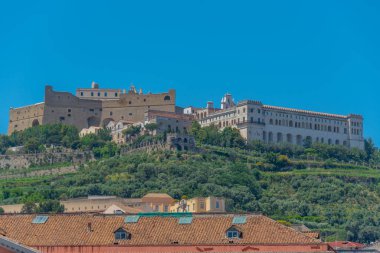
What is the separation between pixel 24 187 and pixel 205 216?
100 metres

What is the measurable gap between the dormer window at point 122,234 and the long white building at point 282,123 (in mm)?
122076

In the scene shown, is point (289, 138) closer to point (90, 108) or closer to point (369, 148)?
point (369, 148)

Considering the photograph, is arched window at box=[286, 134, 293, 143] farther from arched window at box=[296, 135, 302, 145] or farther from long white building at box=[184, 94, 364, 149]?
arched window at box=[296, 135, 302, 145]

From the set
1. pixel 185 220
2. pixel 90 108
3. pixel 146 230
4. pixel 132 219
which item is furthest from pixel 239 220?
pixel 90 108

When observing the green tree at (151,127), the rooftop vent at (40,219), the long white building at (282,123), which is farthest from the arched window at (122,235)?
the long white building at (282,123)

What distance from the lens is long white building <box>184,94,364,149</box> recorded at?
185 meters

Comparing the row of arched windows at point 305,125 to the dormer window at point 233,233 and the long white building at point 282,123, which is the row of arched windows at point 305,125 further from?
the dormer window at point 233,233

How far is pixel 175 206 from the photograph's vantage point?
122m

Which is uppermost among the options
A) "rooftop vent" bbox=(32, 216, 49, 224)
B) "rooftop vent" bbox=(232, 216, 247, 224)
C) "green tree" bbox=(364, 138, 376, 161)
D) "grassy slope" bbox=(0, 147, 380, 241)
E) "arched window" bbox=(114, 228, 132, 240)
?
"green tree" bbox=(364, 138, 376, 161)

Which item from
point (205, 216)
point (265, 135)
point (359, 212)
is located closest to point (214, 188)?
point (359, 212)

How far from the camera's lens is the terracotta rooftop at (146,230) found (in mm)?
59094

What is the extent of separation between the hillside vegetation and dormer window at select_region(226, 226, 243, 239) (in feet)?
234

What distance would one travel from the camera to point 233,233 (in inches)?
2343

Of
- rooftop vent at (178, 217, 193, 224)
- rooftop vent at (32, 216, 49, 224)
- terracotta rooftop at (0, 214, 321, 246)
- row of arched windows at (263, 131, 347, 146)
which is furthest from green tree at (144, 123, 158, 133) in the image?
rooftop vent at (178, 217, 193, 224)
